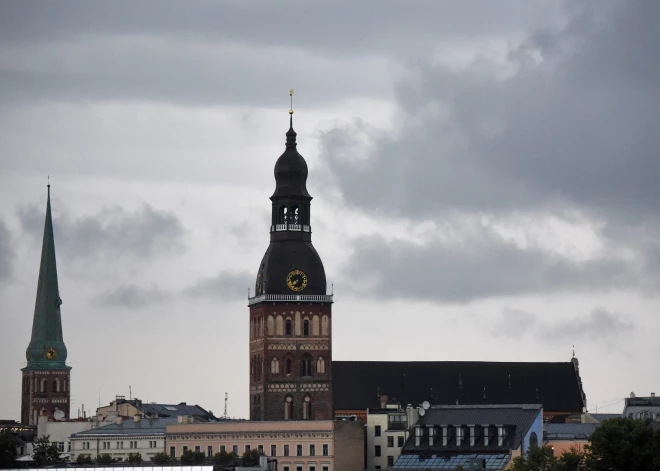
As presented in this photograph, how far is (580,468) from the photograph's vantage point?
193 metres

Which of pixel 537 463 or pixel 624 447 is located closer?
pixel 624 447

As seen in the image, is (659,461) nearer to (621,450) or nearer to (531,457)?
(621,450)

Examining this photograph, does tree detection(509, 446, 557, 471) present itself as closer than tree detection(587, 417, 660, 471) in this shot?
No

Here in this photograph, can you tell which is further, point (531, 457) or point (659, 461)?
point (531, 457)

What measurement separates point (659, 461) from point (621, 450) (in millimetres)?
3722

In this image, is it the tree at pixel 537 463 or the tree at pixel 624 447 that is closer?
the tree at pixel 624 447

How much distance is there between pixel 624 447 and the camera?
187375 mm

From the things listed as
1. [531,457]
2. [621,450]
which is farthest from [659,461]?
[531,457]

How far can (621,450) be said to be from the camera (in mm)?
187500

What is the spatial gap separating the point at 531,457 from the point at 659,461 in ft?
54.3

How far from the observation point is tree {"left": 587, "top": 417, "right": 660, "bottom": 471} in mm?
186500

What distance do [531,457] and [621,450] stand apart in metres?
13.0

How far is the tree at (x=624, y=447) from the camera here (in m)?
186
